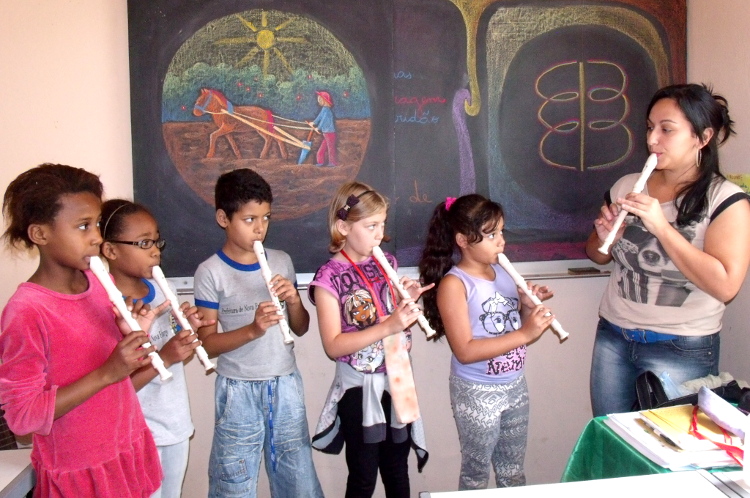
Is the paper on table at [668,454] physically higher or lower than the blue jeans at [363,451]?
higher

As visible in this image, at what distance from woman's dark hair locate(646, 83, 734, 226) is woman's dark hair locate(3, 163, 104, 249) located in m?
1.80

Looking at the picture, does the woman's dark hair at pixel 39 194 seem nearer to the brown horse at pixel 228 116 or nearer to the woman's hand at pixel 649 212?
the brown horse at pixel 228 116

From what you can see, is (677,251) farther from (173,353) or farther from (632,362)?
(173,353)

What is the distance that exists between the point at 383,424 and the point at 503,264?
26.9 inches

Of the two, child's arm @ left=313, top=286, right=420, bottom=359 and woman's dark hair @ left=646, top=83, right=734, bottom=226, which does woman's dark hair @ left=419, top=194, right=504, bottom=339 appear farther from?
woman's dark hair @ left=646, top=83, right=734, bottom=226

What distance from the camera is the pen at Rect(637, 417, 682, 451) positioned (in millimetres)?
1378

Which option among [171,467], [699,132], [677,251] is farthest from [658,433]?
[171,467]

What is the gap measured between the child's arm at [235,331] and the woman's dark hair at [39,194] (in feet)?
2.03

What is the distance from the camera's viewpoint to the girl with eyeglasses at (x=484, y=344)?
2.09 m

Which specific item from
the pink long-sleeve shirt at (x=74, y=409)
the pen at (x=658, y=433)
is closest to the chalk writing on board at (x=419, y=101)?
the pink long-sleeve shirt at (x=74, y=409)

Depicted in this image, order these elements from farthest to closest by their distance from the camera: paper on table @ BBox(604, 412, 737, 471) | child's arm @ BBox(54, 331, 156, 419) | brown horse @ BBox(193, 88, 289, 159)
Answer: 1. brown horse @ BBox(193, 88, 289, 159)
2. child's arm @ BBox(54, 331, 156, 419)
3. paper on table @ BBox(604, 412, 737, 471)

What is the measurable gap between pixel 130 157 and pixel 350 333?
1154 millimetres

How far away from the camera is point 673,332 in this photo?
6.61 feet

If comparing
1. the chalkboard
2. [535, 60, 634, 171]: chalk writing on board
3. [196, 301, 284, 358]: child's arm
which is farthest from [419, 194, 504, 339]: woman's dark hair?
[196, 301, 284, 358]: child's arm
